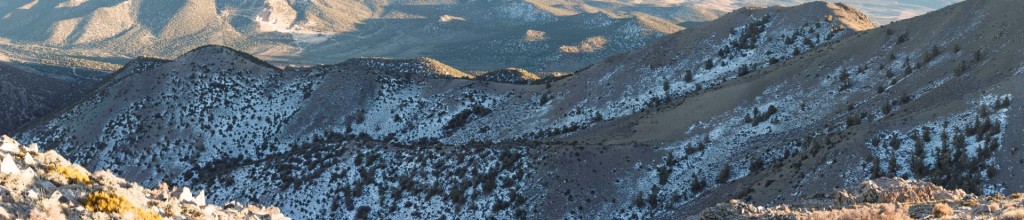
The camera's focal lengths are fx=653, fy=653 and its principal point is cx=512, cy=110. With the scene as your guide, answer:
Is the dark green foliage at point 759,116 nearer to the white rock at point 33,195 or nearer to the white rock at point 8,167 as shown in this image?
the white rock at point 33,195

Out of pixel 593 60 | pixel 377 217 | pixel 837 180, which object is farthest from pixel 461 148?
pixel 593 60

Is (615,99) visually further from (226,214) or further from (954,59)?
(226,214)

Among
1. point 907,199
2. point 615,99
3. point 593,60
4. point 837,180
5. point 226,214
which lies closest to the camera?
point 226,214

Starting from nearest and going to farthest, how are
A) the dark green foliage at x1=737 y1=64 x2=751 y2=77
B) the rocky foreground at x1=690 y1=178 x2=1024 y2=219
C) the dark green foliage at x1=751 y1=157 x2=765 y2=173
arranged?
the rocky foreground at x1=690 y1=178 x2=1024 y2=219 < the dark green foliage at x1=751 y1=157 x2=765 y2=173 < the dark green foliage at x1=737 y1=64 x2=751 y2=77

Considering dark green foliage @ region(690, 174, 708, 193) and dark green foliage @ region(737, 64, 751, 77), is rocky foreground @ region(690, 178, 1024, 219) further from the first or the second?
dark green foliage @ region(737, 64, 751, 77)

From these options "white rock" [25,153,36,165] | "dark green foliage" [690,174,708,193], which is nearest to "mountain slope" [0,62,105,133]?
"white rock" [25,153,36,165]

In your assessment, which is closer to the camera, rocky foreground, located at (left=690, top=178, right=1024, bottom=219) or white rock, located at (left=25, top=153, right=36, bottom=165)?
rocky foreground, located at (left=690, top=178, right=1024, bottom=219)

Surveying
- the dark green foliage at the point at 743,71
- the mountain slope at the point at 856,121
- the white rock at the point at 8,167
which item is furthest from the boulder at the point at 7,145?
the dark green foliage at the point at 743,71

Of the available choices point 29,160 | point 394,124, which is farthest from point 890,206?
point 394,124

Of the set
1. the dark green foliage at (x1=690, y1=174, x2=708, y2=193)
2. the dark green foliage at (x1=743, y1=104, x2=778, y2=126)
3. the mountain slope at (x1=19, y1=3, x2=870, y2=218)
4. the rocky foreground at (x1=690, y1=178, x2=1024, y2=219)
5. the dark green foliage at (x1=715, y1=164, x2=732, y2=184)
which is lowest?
the mountain slope at (x1=19, y1=3, x2=870, y2=218)
